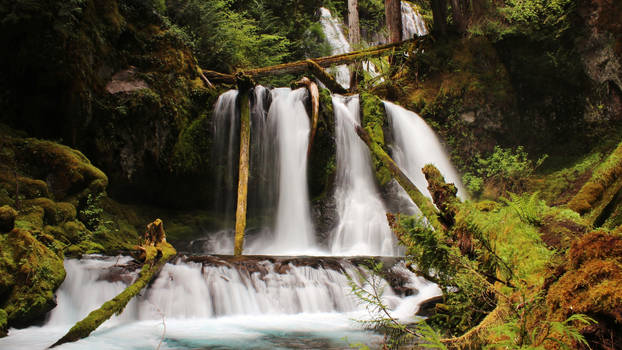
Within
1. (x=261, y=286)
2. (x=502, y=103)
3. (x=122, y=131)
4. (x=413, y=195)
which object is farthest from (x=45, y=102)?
(x=502, y=103)

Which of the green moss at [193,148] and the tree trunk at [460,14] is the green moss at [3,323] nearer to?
the green moss at [193,148]

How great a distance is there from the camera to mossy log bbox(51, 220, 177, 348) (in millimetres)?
3564

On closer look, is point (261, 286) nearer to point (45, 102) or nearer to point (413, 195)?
point (413, 195)

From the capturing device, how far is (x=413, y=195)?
15.7 ft

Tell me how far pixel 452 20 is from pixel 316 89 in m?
6.03

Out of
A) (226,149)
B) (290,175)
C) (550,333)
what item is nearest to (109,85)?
(226,149)

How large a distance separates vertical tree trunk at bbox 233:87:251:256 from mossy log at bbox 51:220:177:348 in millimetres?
1722

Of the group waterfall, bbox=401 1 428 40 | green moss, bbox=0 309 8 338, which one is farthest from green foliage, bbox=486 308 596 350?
waterfall, bbox=401 1 428 40

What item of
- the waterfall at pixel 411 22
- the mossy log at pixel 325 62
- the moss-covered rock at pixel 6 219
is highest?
the waterfall at pixel 411 22

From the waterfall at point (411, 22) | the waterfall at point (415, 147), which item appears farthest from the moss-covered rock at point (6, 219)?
the waterfall at point (411, 22)

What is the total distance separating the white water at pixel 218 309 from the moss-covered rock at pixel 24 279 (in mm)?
184

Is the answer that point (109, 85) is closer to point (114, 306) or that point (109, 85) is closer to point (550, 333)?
point (114, 306)

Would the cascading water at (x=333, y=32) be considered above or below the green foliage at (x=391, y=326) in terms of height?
above

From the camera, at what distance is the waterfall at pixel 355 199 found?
31.1 ft
